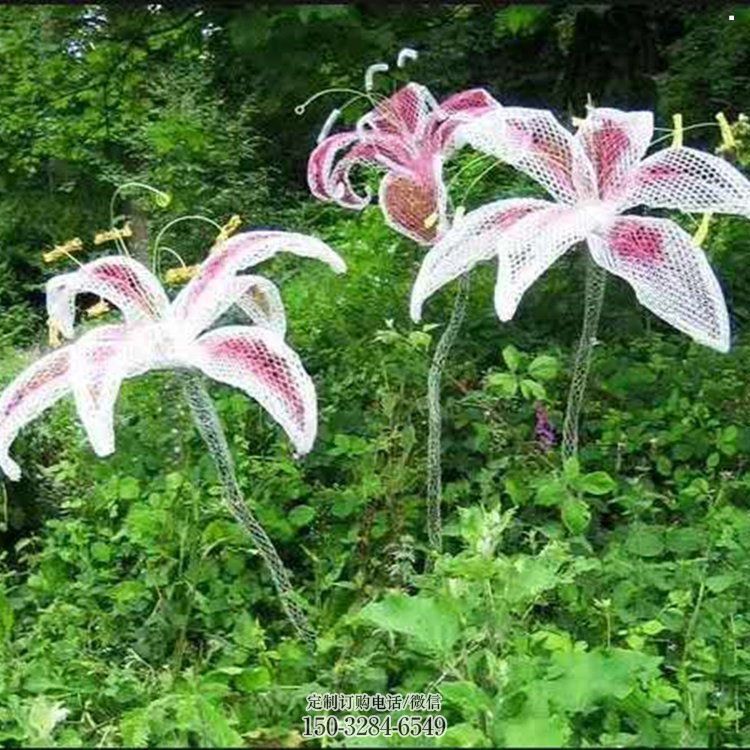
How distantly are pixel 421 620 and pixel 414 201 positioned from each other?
1.48 metres

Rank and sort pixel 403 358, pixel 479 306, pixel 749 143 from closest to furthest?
pixel 403 358 → pixel 749 143 → pixel 479 306

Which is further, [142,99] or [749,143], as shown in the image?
[142,99]

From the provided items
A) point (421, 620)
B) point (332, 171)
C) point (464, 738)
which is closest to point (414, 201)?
point (332, 171)

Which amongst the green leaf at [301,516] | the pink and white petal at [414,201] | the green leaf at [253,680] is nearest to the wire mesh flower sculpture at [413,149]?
the pink and white petal at [414,201]

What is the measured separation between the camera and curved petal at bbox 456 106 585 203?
2.58m

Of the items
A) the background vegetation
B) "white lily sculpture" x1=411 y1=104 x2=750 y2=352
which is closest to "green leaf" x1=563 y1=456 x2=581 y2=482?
the background vegetation

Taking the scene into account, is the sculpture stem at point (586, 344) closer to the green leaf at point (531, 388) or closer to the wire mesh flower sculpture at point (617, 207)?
the green leaf at point (531, 388)

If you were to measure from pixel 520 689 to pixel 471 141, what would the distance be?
1.24 metres

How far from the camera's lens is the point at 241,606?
9.10 feet

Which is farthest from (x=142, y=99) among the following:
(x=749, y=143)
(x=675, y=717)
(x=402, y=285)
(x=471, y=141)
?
(x=675, y=717)

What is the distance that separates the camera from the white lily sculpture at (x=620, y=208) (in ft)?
8.32

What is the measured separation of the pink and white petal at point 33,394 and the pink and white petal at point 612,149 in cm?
97

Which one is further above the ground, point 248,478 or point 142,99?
point 142,99

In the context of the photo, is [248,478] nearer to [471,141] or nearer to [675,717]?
[471,141]
